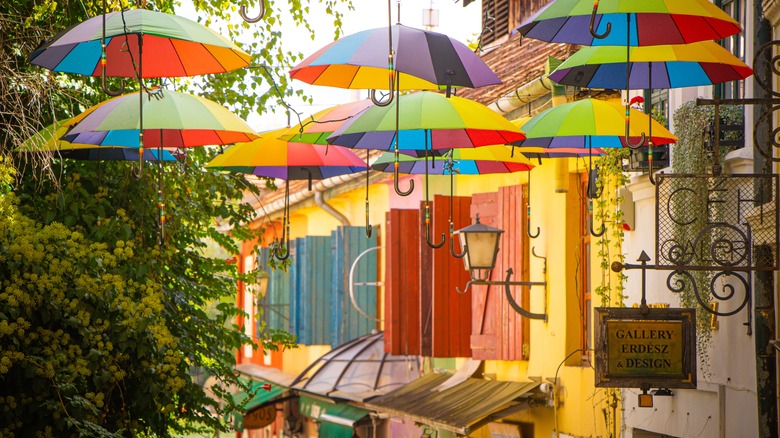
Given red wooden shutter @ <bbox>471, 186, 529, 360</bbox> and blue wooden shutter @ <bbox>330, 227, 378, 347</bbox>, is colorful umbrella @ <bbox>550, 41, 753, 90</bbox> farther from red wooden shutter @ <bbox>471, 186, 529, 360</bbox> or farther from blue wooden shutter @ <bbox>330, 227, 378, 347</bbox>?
blue wooden shutter @ <bbox>330, 227, 378, 347</bbox>

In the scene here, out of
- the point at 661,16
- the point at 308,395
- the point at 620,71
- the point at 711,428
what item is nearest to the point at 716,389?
the point at 711,428

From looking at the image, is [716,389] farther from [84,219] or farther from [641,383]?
[84,219]

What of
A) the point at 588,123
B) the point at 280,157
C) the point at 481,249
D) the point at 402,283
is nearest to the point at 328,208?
the point at 402,283

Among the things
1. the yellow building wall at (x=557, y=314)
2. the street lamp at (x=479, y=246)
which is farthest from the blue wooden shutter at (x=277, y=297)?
the street lamp at (x=479, y=246)

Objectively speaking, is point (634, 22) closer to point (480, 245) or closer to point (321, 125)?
point (321, 125)

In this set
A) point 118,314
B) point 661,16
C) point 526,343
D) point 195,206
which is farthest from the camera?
point 526,343

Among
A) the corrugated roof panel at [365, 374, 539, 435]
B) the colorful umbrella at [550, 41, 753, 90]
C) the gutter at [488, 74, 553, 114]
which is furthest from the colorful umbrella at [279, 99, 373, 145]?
the corrugated roof panel at [365, 374, 539, 435]

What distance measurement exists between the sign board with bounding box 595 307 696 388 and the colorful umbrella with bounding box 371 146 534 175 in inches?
67.4

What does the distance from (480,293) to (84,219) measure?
5.02 metres

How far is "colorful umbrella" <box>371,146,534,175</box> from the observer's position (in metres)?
8.72

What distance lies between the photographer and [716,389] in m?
8.27

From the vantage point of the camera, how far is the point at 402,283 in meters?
14.1

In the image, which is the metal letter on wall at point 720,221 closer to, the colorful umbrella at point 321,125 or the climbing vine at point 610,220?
the climbing vine at point 610,220

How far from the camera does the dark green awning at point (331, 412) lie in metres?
16.0
